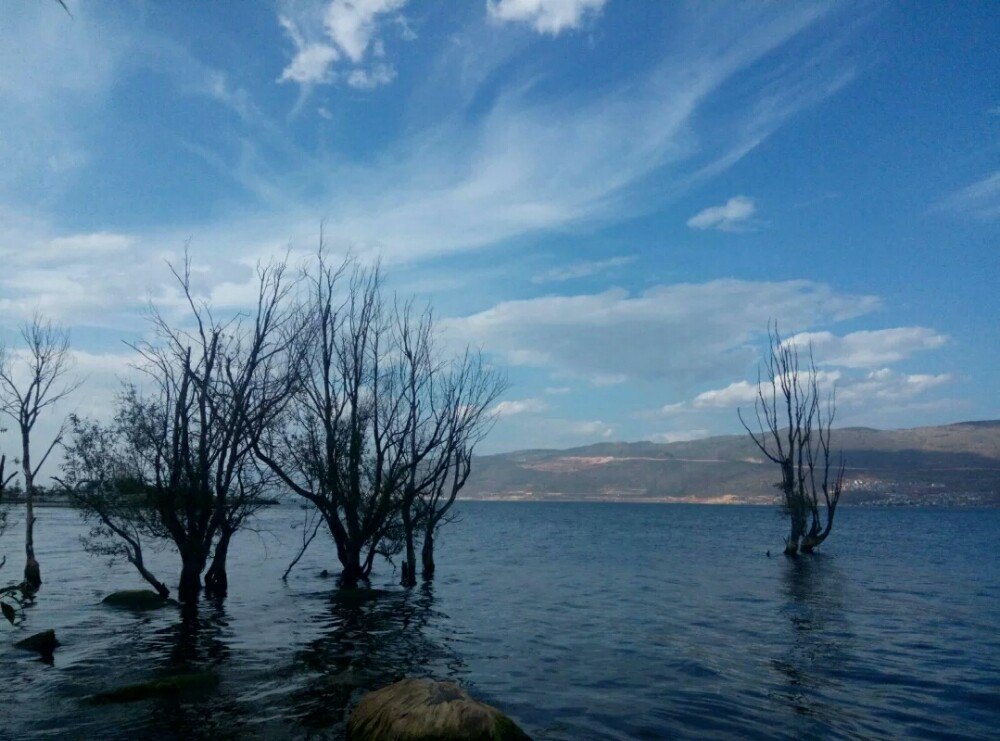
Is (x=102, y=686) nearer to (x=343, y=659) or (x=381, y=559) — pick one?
(x=343, y=659)

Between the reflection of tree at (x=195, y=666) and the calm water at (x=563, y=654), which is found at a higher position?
the reflection of tree at (x=195, y=666)

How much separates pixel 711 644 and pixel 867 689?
5.55m

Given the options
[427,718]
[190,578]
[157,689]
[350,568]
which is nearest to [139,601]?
[190,578]

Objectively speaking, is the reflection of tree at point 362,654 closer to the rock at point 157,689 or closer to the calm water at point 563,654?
the calm water at point 563,654

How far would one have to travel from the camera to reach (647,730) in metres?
14.0

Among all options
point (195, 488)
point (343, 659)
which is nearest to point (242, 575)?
point (195, 488)

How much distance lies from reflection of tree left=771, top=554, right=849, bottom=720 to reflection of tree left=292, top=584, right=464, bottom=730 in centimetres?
808

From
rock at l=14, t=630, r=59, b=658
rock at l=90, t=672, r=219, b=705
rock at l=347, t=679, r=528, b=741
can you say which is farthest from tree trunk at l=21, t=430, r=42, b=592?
rock at l=347, t=679, r=528, b=741

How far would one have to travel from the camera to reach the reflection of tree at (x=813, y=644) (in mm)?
16375

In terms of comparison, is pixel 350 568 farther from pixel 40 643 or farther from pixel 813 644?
pixel 813 644

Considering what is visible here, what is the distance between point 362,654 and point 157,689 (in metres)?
6.04

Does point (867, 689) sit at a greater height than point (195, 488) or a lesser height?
lesser

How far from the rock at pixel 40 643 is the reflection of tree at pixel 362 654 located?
6688mm

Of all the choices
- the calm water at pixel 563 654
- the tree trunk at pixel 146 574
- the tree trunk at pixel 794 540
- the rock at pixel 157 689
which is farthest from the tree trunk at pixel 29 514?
the tree trunk at pixel 794 540
